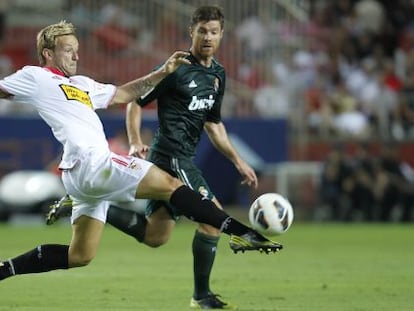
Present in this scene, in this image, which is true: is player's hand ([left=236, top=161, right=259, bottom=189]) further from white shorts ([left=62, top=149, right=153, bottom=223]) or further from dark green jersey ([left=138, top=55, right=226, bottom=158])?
white shorts ([left=62, top=149, right=153, bottom=223])

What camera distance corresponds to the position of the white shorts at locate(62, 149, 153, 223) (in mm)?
8102

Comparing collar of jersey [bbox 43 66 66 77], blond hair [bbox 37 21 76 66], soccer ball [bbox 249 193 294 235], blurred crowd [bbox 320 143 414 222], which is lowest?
blurred crowd [bbox 320 143 414 222]

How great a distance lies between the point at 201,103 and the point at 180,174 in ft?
2.16

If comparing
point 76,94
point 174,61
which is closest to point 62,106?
point 76,94

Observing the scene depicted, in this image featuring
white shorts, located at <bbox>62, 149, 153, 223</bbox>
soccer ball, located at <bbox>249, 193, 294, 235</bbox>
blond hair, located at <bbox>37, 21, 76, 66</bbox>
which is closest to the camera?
white shorts, located at <bbox>62, 149, 153, 223</bbox>

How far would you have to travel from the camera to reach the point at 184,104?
9.46 metres

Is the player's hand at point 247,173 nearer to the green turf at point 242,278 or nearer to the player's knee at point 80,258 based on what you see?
the green turf at point 242,278

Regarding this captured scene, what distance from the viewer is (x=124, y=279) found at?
11.7 meters

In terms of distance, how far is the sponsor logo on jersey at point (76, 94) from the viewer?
8.40 metres

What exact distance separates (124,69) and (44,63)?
1589 centimetres

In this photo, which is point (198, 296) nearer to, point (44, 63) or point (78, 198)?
point (78, 198)

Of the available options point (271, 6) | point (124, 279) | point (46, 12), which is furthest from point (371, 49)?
point (124, 279)

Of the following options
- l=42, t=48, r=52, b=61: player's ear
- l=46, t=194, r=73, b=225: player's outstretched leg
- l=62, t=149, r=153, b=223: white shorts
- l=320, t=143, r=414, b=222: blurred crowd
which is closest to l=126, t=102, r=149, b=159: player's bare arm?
→ l=46, t=194, r=73, b=225: player's outstretched leg

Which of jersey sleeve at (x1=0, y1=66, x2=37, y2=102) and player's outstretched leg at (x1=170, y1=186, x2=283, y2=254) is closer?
player's outstretched leg at (x1=170, y1=186, x2=283, y2=254)
